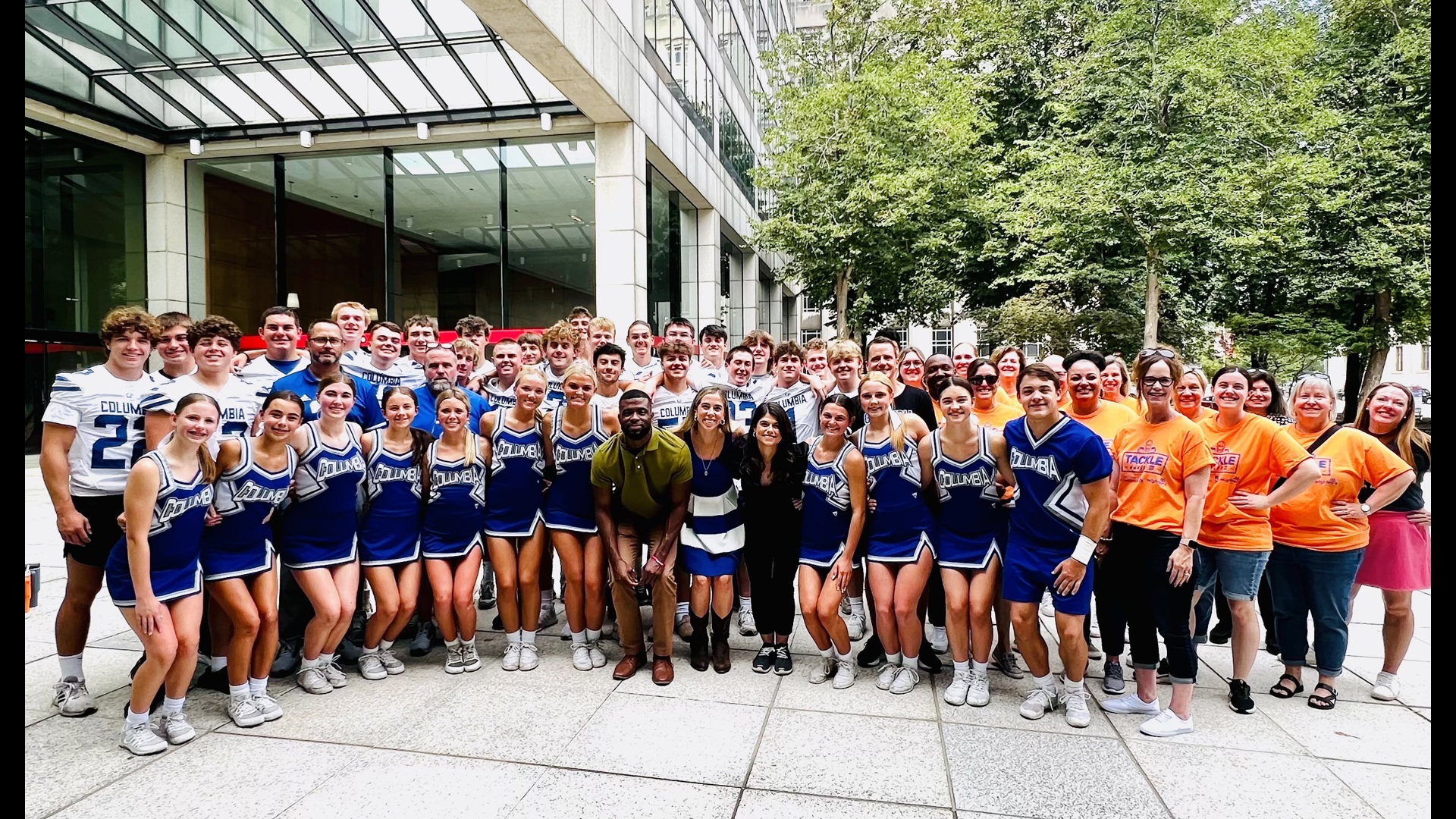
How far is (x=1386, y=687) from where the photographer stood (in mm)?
4578

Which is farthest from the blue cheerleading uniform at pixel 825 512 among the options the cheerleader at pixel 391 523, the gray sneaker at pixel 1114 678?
Result: the cheerleader at pixel 391 523

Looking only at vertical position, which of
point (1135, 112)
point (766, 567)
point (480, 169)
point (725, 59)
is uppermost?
point (725, 59)

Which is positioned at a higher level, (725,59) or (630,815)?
(725,59)

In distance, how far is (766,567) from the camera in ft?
16.4

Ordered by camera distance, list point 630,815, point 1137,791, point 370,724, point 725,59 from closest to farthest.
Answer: point 630,815 → point 1137,791 → point 370,724 → point 725,59

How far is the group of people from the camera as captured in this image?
4027mm

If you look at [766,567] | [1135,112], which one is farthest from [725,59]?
[766,567]

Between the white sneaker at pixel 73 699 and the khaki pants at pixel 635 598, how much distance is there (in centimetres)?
296

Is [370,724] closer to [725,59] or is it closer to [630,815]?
[630,815]

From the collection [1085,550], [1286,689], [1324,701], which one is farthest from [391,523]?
[1324,701]

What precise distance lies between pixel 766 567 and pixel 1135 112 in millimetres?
18474

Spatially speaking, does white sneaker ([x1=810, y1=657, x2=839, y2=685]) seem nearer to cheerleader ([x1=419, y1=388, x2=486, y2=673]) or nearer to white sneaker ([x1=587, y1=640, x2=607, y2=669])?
white sneaker ([x1=587, y1=640, x2=607, y2=669])

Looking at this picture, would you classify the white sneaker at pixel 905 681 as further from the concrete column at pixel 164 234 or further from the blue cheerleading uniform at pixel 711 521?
the concrete column at pixel 164 234

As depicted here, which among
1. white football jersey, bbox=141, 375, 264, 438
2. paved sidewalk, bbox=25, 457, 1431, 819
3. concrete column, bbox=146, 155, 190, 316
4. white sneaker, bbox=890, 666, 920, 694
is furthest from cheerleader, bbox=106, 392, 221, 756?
concrete column, bbox=146, 155, 190, 316
